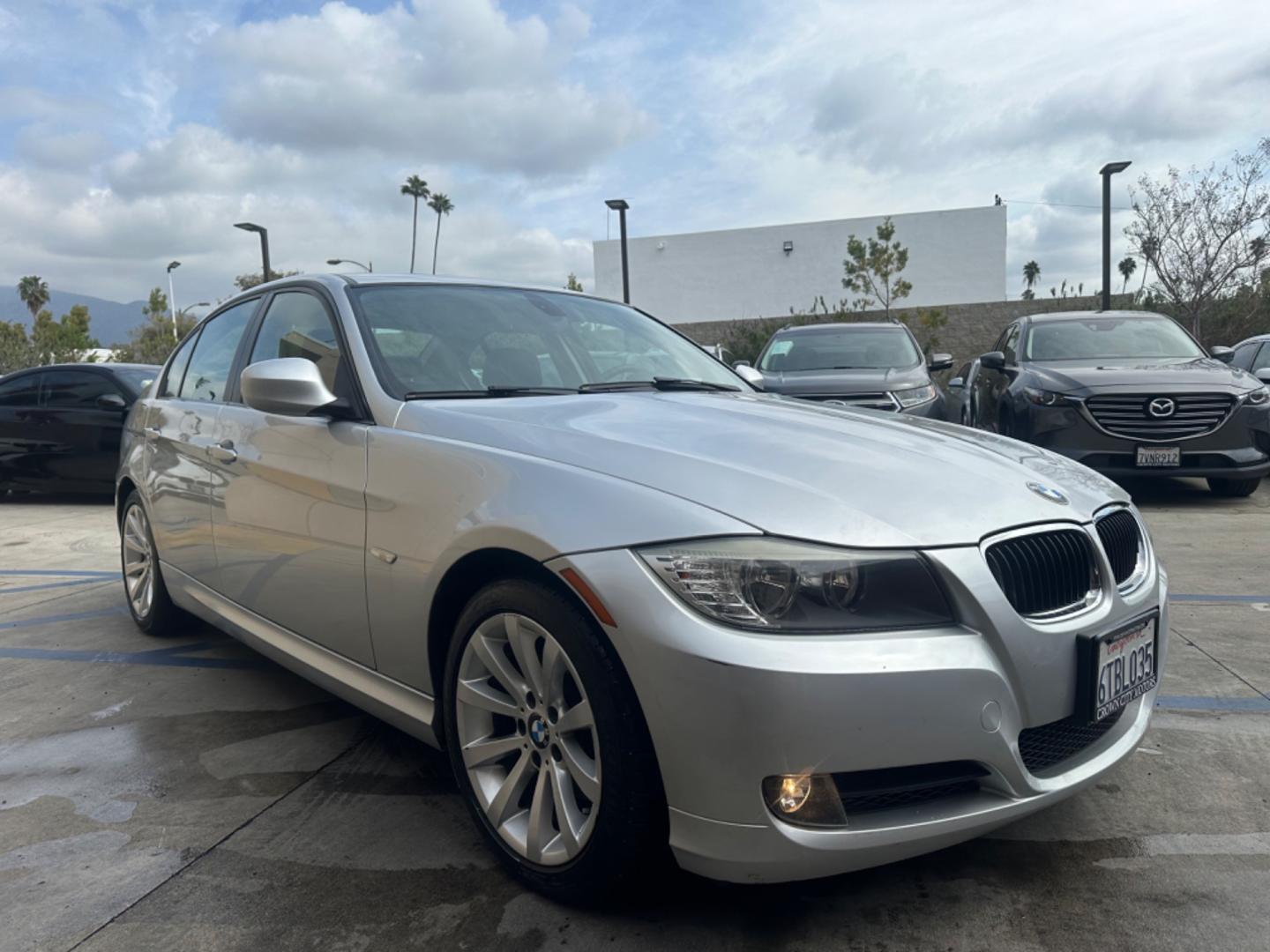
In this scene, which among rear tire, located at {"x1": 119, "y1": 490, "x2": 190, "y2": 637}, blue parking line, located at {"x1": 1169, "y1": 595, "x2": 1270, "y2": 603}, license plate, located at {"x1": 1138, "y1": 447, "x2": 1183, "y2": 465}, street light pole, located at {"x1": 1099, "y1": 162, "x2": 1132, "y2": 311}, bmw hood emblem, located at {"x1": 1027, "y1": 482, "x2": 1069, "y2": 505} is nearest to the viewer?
bmw hood emblem, located at {"x1": 1027, "y1": 482, "x2": 1069, "y2": 505}

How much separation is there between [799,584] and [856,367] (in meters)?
7.63

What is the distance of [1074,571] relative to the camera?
2.11 metres

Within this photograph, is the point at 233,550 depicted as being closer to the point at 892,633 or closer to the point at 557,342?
the point at 557,342

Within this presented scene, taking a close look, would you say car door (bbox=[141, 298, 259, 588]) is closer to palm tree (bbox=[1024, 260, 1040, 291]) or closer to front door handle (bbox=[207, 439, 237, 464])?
front door handle (bbox=[207, 439, 237, 464])

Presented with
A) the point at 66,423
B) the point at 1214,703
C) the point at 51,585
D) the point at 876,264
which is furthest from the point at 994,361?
the point at 876,264

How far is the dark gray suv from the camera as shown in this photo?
8.23 metres

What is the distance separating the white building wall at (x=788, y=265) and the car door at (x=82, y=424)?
28977 mm

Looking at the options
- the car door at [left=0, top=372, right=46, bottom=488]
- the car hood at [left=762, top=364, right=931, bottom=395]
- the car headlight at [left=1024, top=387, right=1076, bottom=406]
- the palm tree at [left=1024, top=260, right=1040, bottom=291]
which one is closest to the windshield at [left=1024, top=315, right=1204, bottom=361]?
the car headlight at [left=1024, top=387, right=1076, bottom=406]

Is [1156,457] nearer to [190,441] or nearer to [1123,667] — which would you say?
[1123,667]

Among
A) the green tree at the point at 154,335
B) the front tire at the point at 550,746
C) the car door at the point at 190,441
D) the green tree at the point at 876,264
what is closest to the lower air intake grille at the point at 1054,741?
the front tire at the point at 550,746

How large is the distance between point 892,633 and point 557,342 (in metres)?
1.77

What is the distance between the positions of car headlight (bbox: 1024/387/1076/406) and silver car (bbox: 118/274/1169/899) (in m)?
4.82

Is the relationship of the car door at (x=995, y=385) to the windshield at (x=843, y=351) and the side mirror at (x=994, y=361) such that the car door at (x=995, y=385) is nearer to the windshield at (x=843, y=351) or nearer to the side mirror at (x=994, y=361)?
the side mirror at (x=994, y=361)

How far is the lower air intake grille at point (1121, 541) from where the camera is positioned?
7.57 ft
